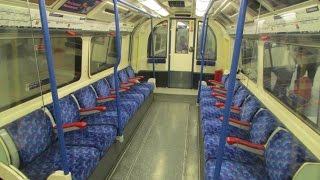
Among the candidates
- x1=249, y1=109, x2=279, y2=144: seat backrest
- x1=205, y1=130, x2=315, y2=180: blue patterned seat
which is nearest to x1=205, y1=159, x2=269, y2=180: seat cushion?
x1=205, y1=130, x2=315, y2=180: blue patterned seat

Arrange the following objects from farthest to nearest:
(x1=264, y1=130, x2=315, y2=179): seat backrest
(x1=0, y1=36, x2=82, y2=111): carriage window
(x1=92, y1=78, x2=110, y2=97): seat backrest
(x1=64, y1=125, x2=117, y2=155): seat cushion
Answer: (x1=92, y1=78, x2=110, y2=97): seat backrest → (x1=64, y1=125, x2=117, y2=155): seat cushion → (x1=0, y1=36, x2=82, y2=111): carriage window → (x1=264, y1=130, x2=315, y2=179): seat backrest

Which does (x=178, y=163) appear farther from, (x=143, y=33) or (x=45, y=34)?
(x=143, y=33)

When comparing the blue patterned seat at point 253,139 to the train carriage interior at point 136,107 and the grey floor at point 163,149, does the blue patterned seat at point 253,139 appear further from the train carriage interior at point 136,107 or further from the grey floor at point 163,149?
the grey floor at point 163,149

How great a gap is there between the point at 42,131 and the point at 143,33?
6.41 m

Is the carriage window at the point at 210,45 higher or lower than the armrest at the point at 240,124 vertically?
higher

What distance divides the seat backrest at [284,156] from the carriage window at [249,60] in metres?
2.31

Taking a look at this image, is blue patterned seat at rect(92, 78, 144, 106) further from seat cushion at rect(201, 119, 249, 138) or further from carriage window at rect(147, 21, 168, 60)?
carriage window at rect(147, 21, 168, 60)

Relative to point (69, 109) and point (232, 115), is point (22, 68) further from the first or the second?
point (232, 115)

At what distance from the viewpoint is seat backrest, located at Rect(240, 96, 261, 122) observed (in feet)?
13.0

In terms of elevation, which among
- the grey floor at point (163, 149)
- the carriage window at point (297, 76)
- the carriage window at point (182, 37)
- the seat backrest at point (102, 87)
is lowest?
the grey floor at point (163, 149)

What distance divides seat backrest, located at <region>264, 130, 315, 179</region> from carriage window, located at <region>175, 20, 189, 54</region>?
661 centimetres

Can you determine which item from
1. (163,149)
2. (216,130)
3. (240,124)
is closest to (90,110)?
(163,149)

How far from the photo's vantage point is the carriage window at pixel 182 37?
9109 mm

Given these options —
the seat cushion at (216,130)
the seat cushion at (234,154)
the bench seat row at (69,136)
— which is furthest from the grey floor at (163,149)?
the seat cushion at (234,154)
